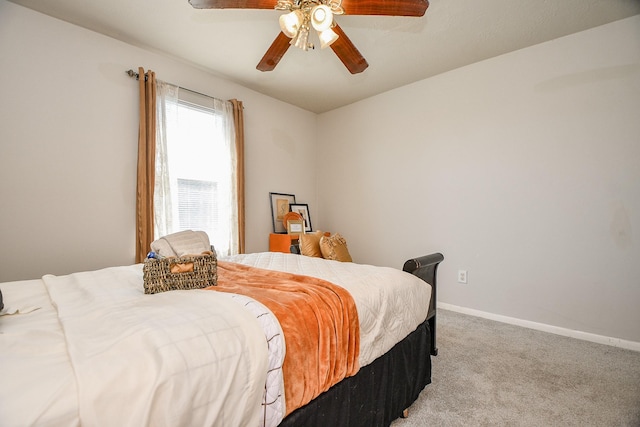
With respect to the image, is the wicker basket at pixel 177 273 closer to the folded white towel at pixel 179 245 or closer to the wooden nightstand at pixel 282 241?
the folded white towel at pixel 179 245

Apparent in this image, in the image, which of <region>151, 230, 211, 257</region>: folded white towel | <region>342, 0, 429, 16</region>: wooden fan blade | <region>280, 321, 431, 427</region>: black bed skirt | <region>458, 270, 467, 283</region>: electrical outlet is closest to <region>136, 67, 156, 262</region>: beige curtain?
<region>151, 230, 211, 257</region>: folded white towel

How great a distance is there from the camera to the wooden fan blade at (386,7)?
1620 millimetres

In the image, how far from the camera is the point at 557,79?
2639 millimetres

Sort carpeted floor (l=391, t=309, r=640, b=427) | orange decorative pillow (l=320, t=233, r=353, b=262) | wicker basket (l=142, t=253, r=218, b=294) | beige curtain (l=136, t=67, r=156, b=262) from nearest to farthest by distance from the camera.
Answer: wicker basket (l=142, t=253, r=218, b=294) → carpeted floor (l=391, t=309, r=640, b=427) → beige curtain (l=136, t=67, r=156, b=262) → orange decorative pillow (l=320, t=233, r=353, b=262)

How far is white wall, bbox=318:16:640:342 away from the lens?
7.83 feet

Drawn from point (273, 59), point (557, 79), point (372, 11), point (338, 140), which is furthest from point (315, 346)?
point (338, 140)

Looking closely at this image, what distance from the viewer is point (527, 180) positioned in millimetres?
2783

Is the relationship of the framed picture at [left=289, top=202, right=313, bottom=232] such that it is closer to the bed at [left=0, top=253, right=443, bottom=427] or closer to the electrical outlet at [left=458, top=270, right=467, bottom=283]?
the electrical outlet at [left=458, top=270, right=467, bottom=283]

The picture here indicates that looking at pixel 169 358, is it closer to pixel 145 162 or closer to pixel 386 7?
pixel 386 7

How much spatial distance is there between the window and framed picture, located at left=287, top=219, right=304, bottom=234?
72 cm

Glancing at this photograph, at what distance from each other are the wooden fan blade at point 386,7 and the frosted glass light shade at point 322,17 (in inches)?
5.4

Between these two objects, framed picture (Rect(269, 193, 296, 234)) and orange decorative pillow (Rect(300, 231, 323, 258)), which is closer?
orange decorative pillow (Rect(300, 231, 323, 258))

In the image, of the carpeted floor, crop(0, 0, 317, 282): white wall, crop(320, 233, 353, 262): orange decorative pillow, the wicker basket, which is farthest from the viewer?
crop(320, 233, 353, 262): orange decorative pillow

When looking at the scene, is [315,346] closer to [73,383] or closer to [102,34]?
[73,383]
